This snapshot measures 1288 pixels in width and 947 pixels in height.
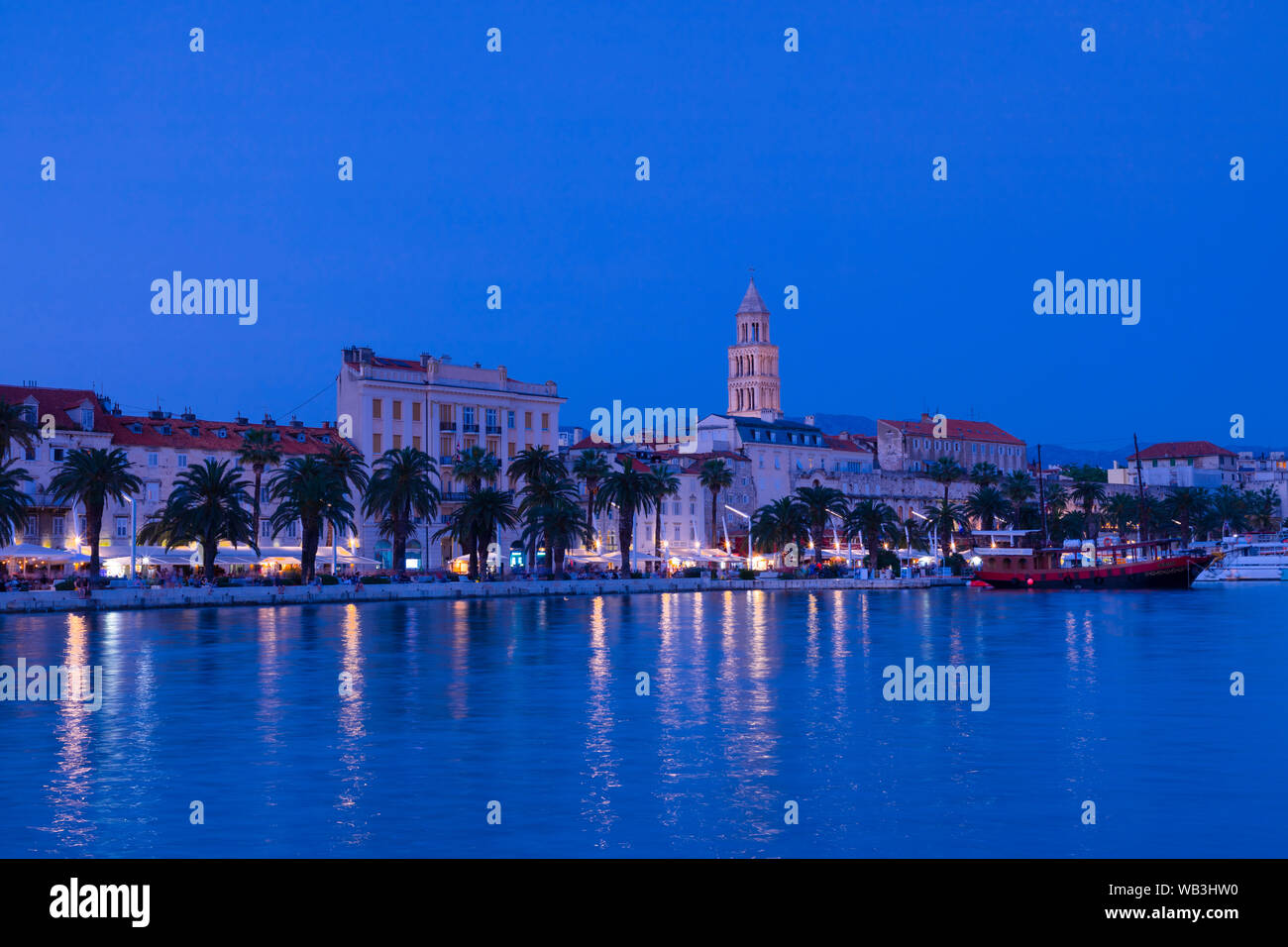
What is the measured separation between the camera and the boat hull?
4786 inches

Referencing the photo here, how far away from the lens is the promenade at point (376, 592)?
71.8 m

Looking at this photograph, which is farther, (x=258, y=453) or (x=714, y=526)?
(x=714, y=526)

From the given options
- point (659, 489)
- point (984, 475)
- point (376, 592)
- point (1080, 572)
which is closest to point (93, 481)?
point (376, 592)

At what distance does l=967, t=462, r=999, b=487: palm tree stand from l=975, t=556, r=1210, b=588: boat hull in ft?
112

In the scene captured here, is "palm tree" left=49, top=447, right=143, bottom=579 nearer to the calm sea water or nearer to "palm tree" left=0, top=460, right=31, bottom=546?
"palm tree" left=0, top=460, right=31, bottom=546

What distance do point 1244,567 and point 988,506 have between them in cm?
2522

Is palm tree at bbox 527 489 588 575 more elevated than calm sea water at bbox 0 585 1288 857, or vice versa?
palm tree at bbox 527 489 588 575

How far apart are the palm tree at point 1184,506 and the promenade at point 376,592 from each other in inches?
2989

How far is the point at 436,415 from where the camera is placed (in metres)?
112

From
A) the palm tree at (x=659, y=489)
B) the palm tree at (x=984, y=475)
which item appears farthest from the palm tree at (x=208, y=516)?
the palm tree at (x=984, y=475)

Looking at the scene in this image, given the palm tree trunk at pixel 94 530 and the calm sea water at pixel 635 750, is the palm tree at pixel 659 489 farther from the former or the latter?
the calm sea water at pixel 635 750

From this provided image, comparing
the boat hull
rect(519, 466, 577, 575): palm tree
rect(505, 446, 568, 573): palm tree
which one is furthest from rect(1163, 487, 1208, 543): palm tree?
rect(519, 466, 577, 575): palm tree

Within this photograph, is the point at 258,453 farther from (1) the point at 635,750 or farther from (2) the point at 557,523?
(1) the point at 635,750

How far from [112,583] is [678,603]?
34.0 metres
